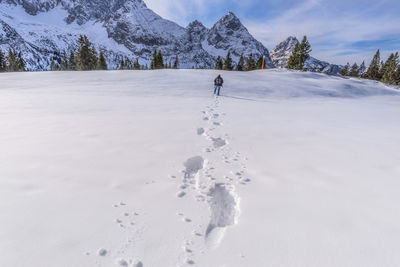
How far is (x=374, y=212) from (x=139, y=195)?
3.49 meters

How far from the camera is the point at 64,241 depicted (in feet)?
6.63

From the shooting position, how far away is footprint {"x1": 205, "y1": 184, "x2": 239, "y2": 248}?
2208 millimetres

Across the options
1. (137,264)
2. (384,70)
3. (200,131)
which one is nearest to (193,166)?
(137,264)

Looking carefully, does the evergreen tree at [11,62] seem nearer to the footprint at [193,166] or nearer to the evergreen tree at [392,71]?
the footprint at [193,166]

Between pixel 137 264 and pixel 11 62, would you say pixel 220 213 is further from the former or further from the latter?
pixel 11 62

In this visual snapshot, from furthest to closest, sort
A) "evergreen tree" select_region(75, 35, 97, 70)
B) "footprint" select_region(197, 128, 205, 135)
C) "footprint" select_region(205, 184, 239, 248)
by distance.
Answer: "evergreen tree" select_region(75, 35, 97, 70), "footprint" select_region(197, 128, 205, 135), "footprint" select_region(205, 184, 239, 248)

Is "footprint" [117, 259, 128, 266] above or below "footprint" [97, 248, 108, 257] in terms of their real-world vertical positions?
below

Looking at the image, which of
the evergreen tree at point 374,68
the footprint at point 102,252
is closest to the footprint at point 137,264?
the footprint at point 102,252

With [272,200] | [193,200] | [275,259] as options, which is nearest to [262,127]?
[272,200]

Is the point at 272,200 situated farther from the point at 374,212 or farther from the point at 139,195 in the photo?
the point at 139,195

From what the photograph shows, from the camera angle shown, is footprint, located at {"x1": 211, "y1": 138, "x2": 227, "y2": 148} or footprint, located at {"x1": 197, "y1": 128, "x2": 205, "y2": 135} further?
footprint, located at {"x1": 197, "y1": 128, "x2": 205, "y2": 135}

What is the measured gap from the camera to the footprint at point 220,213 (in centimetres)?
221

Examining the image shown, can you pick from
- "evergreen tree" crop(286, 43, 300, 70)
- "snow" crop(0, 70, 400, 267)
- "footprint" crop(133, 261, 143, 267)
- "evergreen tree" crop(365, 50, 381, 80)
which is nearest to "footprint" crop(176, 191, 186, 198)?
"snow" crop(0, 70, 400, 267)

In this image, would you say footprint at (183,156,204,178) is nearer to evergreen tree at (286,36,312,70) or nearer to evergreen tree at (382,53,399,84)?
evergreen tree at (286,36,312,70)
